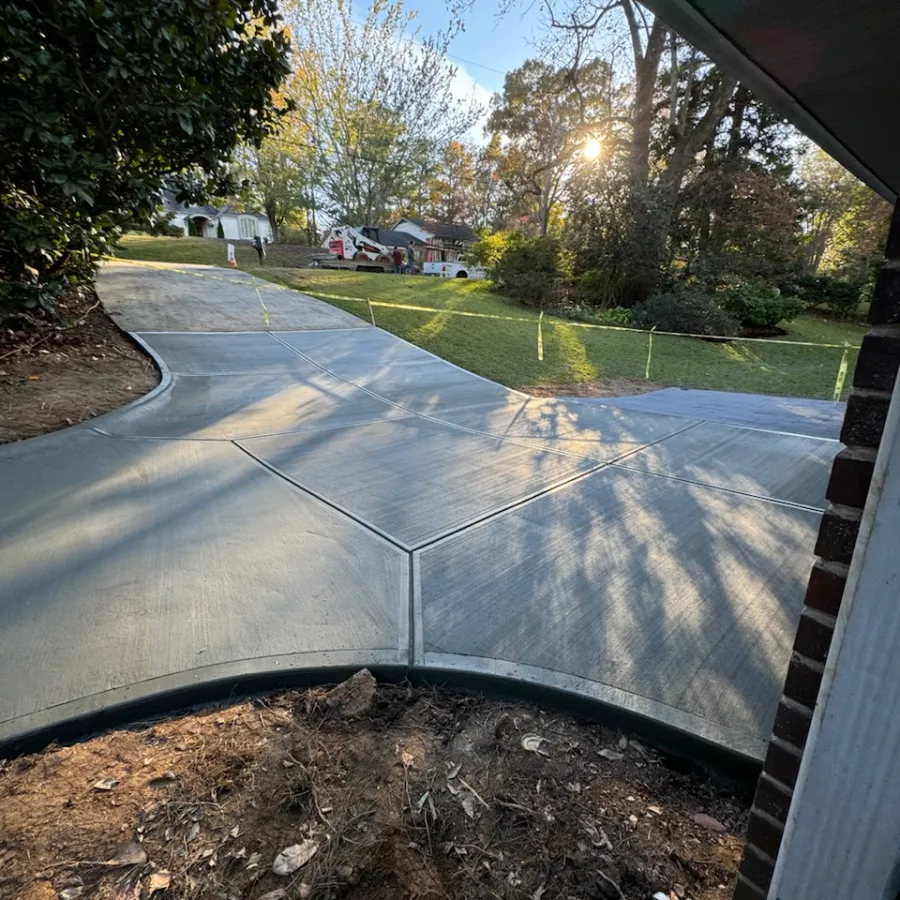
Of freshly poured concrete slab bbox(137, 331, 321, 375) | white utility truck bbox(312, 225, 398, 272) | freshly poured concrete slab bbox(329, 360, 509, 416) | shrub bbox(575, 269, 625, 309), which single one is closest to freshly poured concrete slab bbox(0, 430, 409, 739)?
freshly poured concrete slab bbox(329, 360, 509, 416)

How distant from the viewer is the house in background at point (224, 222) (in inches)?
1391

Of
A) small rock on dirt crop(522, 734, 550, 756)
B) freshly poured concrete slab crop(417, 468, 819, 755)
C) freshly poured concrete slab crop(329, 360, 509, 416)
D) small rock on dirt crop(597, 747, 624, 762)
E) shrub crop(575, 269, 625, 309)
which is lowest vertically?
small rock on dirt crop(597, 747, 624, 762)

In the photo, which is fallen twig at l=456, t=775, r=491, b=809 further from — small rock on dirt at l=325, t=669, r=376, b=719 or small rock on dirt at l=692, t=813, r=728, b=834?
small rock on dirt at l=692, t=813, r=728, b=834

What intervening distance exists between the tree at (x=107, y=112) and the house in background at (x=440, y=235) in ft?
117

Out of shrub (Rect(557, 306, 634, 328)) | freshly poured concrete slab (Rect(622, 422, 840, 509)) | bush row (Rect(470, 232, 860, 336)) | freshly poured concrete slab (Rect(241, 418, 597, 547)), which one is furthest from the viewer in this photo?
shrub (Rect(557, 306, 634, 328))

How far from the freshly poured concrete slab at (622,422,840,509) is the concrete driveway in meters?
0.03

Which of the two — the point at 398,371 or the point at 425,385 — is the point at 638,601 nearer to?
the point at 425,385

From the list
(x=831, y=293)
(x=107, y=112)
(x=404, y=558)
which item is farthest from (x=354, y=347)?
(x=831, y=293)

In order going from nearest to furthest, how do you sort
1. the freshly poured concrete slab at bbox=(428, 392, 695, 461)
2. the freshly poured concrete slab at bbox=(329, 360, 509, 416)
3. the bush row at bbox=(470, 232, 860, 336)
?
the freshly poured concrete slab at bbox=(428, 392, 695, 461), the freshly poured concrete slab at bbox=(329, 360, 509, 416), the bush row at bbox=(470, 232, 860, 336)

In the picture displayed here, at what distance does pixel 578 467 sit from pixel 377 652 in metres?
2.58

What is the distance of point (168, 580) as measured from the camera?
239cm

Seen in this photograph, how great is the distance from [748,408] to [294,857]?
688 centimetres

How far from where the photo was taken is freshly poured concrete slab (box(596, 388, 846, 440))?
554 centimetres

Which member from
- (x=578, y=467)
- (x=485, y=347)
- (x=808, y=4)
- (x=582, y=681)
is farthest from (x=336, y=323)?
(x=808, y=4)
